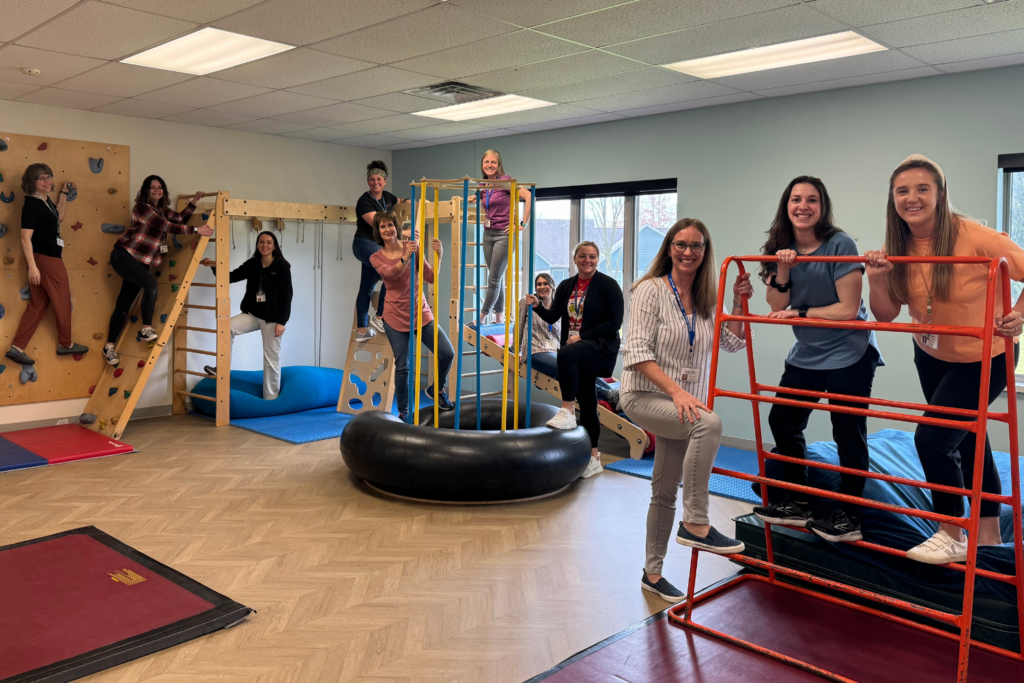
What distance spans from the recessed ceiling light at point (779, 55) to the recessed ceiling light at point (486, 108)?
57.3 inches

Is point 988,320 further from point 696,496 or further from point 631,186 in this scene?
point 631,186

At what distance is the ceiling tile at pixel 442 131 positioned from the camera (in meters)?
7.25

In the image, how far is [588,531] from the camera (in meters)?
4.32

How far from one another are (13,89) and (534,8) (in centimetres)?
441

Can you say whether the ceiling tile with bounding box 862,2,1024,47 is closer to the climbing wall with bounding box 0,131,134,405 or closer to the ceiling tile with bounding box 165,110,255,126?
the ceiling tile with bounding box 165,110,255,126

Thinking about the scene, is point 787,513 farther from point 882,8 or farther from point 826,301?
point 882,8

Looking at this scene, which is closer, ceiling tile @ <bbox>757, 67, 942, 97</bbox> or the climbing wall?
ceiling tile @ <bbox>757, 67, 942, 97</bbox>

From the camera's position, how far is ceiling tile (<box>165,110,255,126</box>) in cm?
681

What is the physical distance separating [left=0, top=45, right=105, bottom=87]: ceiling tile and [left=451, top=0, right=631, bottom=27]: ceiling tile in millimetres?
2776

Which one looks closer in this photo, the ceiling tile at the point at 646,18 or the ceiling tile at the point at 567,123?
the ceiling tile at the point at 646,18

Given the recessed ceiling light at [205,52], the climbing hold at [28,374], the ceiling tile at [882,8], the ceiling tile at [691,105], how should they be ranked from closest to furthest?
the ceiling tile at [882,8]
the recessed ceiling light at [205,52]
the ceiling tile at [691,105]
the climbing hold at [28,374]

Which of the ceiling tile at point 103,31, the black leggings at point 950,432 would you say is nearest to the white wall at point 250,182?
the ceiling tile at point 103,31

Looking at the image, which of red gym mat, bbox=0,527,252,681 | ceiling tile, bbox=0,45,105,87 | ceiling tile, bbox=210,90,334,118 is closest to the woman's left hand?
red gym mat, bbox=0,527,252,681

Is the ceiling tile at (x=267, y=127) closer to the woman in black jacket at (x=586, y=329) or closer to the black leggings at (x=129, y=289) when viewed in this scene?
the black leggings at (x=129, y=289)
